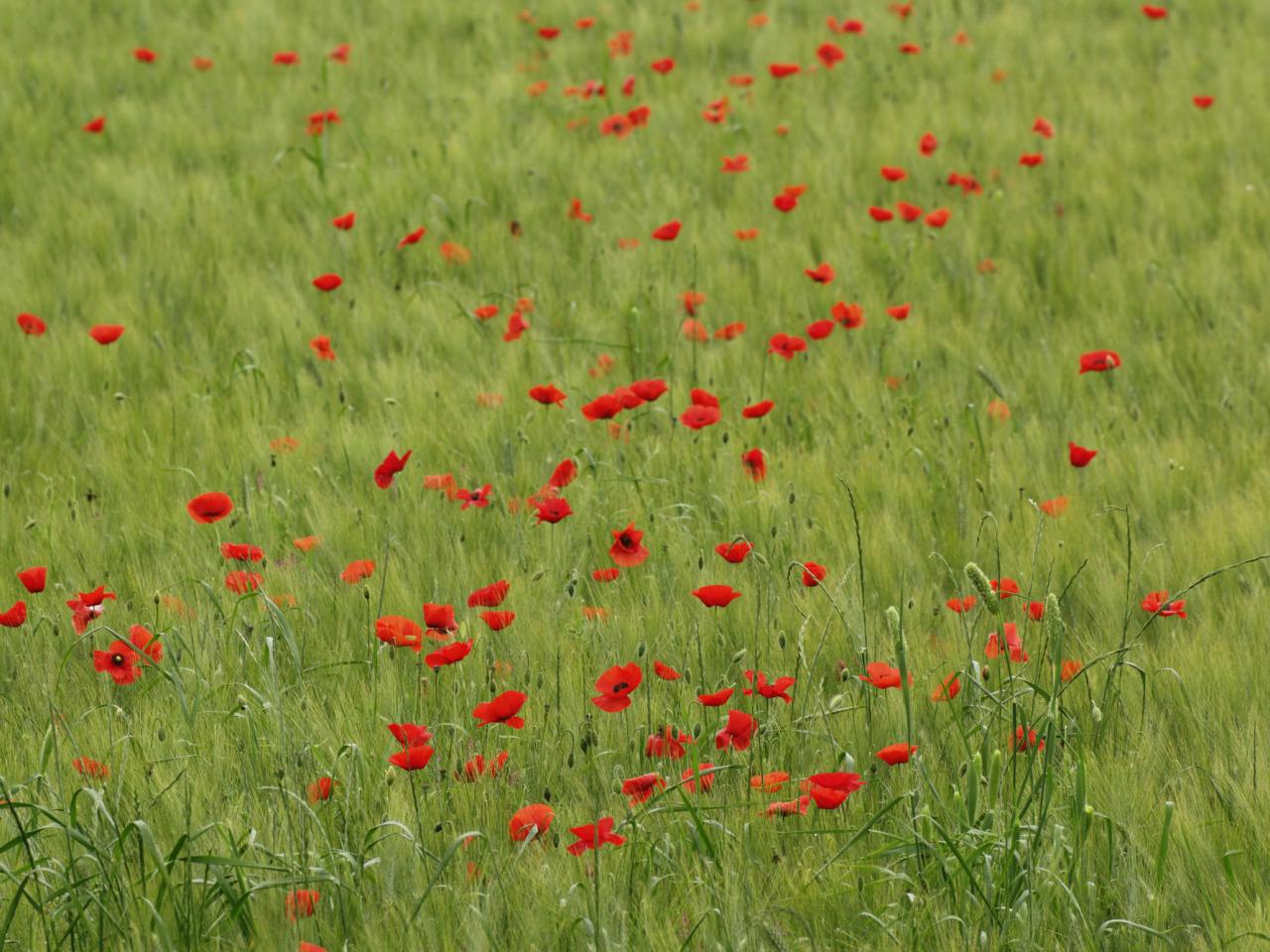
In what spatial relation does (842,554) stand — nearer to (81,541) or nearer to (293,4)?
(81,541)

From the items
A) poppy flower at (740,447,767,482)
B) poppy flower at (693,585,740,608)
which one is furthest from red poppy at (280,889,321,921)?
poppy flower at (740,447,767,482)

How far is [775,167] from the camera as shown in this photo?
4629 millimetres

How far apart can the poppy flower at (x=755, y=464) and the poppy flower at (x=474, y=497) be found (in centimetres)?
51

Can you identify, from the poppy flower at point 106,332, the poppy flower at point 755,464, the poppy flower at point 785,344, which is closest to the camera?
the poppy flower at point 755,464

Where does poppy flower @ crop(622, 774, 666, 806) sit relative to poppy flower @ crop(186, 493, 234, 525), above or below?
below

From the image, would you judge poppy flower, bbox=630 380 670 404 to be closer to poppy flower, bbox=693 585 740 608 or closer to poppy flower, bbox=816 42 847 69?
poppy flower, bbox=693 585 740 608

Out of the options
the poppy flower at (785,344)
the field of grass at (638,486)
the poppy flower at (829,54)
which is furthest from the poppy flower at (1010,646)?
the poppy flower at (829,54)

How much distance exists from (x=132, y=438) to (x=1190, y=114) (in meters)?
3.68

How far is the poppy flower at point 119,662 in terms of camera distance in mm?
2107

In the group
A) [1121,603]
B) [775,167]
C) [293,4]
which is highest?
[293,4]

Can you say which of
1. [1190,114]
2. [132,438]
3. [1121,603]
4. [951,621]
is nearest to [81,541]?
[132,438]

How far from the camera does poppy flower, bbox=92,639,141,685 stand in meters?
2.11

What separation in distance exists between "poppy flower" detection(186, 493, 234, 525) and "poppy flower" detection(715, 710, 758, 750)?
0.94m

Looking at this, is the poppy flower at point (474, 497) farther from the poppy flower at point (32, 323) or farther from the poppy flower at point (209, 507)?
the poppy flower at point (32, 323)
